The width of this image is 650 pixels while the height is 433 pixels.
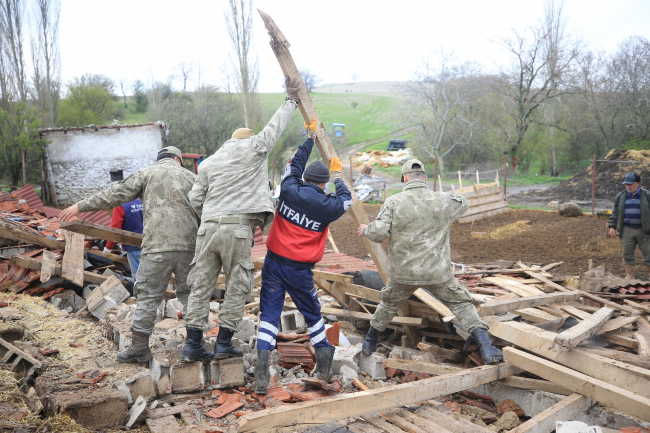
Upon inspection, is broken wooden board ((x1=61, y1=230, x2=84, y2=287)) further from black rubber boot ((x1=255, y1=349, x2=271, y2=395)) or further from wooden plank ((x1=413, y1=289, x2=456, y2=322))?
wooden plank ((x1=413, y1=289, x2=456, y2=322))

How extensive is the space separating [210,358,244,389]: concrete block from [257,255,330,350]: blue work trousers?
14.3 inches

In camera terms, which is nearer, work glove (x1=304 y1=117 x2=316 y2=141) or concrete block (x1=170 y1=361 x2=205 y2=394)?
concrete block (x1=170 y1=361 x2=205 y2=394)

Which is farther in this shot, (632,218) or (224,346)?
(632,218)

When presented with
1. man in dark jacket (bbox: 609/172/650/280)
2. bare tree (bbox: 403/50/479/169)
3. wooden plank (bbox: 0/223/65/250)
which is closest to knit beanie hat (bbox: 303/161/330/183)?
wooden plank (bbox: 0/223/65/250)

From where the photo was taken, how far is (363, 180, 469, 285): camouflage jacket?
14.3ft

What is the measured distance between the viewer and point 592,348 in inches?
162

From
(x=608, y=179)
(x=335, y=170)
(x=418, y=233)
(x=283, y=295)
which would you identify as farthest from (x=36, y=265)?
(x=608, y=179)

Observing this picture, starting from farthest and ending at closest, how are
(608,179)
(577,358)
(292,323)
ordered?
(608,179), (292,323), (577,358)

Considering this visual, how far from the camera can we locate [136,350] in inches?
161

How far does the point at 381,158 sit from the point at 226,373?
119ft

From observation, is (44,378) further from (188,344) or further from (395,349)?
(395,349)

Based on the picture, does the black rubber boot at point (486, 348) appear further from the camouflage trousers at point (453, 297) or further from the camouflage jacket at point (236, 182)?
the camouflage jacket at point (236, 182)

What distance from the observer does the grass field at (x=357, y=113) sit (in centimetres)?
5491

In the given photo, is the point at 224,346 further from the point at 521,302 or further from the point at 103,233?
the point at 521,302
